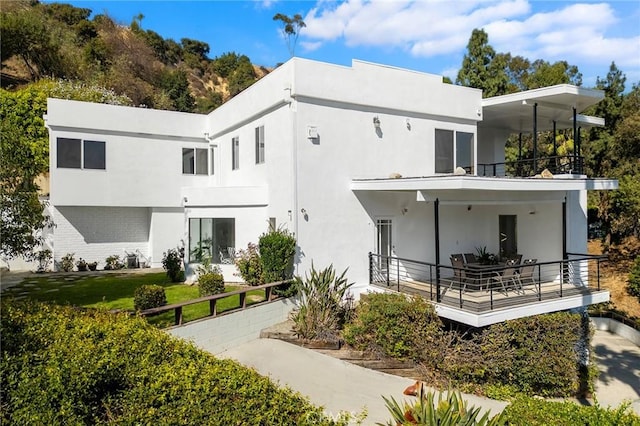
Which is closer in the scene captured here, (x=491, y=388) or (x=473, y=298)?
(x=491, y=388)

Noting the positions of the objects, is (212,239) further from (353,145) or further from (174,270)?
(353,145)

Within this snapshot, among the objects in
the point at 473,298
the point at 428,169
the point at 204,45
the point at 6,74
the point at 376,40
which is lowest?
the point at 473,298

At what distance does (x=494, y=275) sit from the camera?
14.1 metres

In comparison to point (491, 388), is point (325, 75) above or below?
above

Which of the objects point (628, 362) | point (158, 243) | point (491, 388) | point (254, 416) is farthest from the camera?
point (158, 243)

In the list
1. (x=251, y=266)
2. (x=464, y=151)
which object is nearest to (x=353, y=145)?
(x=464, y=151)

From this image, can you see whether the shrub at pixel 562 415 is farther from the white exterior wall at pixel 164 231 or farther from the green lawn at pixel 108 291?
the white exterior wall at pixel 164 231

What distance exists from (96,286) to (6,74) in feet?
122

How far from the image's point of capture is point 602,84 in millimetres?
30219

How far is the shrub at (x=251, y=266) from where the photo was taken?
14.6 m

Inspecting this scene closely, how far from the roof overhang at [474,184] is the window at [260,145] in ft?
13.4

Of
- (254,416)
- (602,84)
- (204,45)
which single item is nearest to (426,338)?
(254,416)

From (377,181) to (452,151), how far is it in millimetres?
4950

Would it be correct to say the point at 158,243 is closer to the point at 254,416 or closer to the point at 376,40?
the point at 376,40
